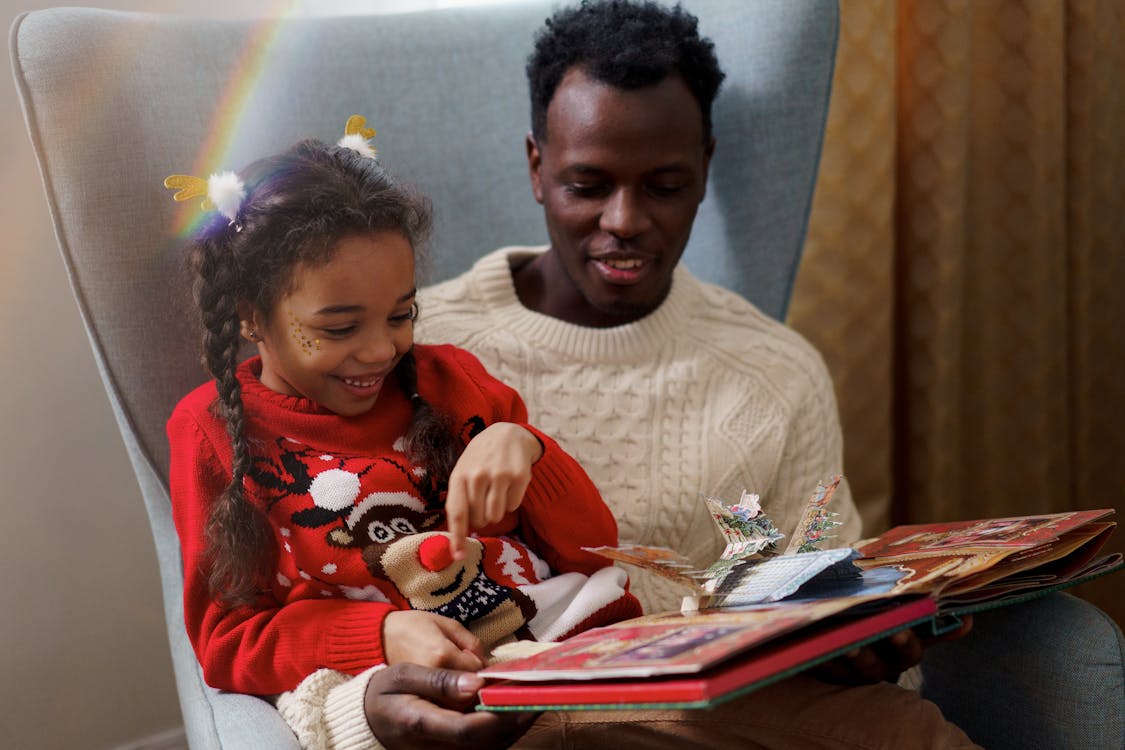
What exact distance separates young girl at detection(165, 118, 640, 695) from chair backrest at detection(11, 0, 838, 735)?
165 mm

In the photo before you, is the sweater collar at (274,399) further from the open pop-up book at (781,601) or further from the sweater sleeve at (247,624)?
the open pop-up book at (781,601)

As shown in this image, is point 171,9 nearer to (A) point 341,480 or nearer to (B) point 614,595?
(A) point 341,480

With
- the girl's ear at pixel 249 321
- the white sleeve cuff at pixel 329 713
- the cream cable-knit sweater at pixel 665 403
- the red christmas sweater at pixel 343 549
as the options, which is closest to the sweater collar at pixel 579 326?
the cream cable-knit sweater at pixel 665 403

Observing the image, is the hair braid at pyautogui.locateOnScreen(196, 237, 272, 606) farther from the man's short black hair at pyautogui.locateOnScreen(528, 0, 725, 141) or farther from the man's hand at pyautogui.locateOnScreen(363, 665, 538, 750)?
the man's short black hair at pyautogui.locateOnScreen(528, 0, 725, 141)

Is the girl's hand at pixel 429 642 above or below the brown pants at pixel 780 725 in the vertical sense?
above

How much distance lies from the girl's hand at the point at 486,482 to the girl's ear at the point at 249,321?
21 centimetres

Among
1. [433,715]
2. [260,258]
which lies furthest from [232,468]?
[433,715]

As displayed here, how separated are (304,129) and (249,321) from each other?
357 mm

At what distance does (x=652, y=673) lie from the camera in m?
0.67

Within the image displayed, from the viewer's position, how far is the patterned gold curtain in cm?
177

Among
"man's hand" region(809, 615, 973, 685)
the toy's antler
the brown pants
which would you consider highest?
the toy's antler

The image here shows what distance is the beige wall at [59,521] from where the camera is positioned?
1392 millimetres

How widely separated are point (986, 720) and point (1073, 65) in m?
1.19

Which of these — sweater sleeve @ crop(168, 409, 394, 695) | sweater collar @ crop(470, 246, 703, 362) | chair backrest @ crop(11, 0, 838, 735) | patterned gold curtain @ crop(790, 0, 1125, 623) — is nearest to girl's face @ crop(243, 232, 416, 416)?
sweater sleeve @ crop(168, 409, 394, 695)
